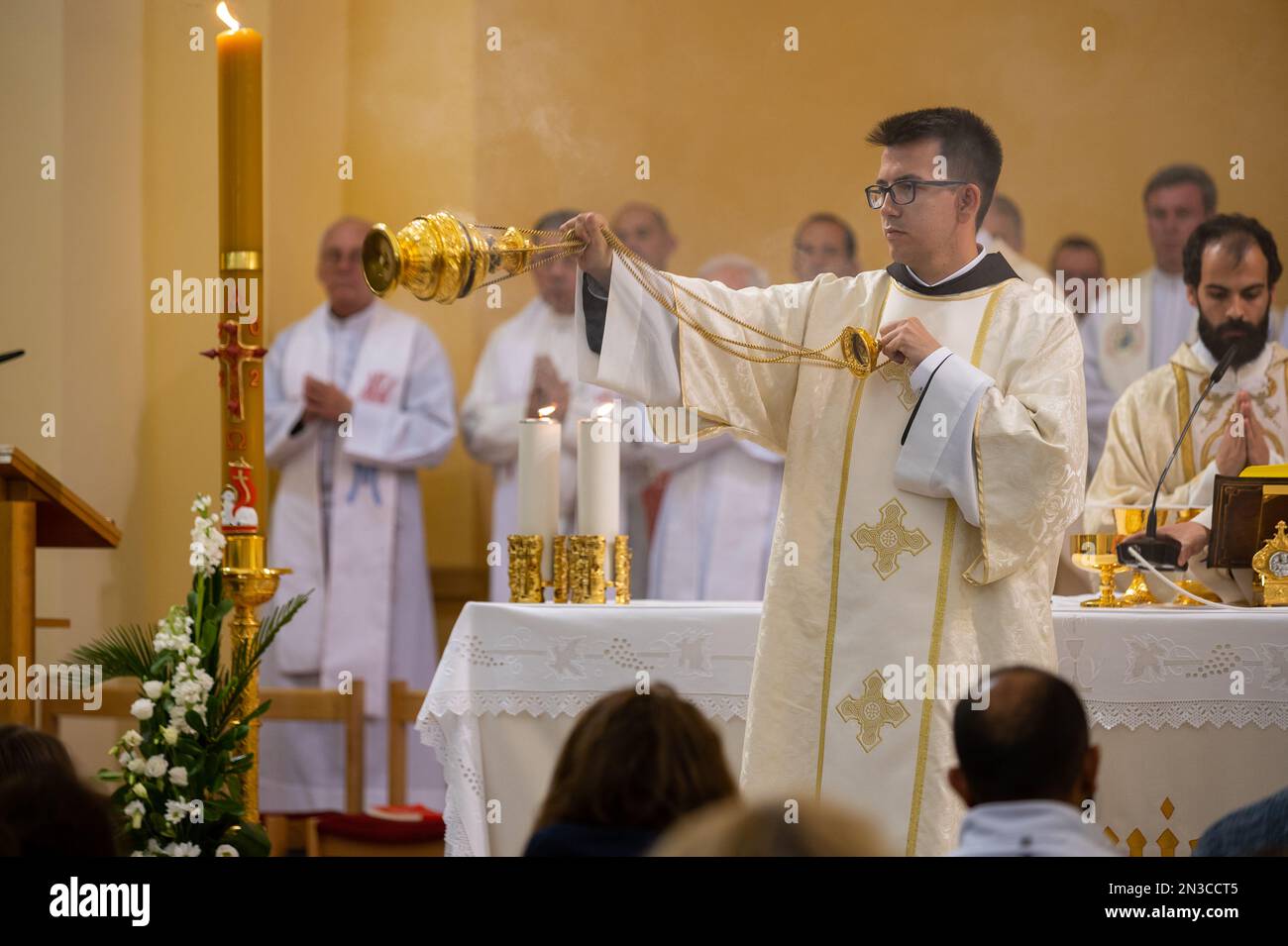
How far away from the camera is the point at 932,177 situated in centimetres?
366

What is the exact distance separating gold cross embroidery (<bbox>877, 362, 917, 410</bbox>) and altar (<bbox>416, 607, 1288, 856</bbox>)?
2.58 feet

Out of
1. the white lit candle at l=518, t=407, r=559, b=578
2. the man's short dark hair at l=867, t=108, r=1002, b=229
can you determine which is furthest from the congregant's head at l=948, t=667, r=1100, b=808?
the white lit candle at l=518, t=407, r=559, b=578

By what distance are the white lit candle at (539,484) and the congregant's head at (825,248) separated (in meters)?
3.46

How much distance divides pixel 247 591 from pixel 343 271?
176 inches

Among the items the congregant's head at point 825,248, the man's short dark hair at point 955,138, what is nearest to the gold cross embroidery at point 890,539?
the man's short dark hair at point 955,138

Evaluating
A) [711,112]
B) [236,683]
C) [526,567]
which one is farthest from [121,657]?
[711,112]

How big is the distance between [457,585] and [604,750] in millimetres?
6335

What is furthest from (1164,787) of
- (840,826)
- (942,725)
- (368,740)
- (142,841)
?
(368,740)

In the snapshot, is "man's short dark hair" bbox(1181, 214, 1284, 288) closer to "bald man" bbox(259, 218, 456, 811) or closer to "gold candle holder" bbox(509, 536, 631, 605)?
"gold candle holder" bbox(509, 536, 631, 605)

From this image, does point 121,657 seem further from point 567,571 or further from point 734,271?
point 734,271

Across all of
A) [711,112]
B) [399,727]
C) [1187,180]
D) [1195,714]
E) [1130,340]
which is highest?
[711,112]

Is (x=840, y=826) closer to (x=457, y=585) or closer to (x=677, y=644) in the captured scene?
(x=677, y=644)

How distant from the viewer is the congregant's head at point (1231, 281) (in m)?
6.18

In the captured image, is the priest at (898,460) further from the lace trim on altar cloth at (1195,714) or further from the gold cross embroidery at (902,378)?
the lace trim on altar cloth at (1195,714)
